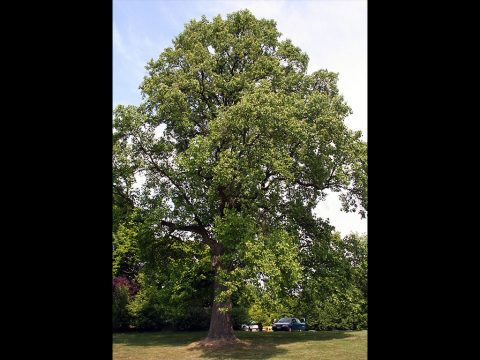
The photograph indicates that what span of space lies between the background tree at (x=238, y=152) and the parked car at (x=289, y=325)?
11.0 meters

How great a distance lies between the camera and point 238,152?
1727 cm

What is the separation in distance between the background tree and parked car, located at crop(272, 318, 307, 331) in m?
11.0

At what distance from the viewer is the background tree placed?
16312 millimetres

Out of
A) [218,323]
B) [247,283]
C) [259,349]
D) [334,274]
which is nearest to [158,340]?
[218,323]

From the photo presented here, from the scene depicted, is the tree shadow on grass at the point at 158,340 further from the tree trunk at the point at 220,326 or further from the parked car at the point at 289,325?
the parked car at the point at 289,325

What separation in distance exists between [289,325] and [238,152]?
1586 cm

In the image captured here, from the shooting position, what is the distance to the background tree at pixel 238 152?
16.3 meters

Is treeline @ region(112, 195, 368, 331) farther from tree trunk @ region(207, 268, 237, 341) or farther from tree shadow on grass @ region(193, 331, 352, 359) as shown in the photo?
tree shadow on grass @ region(193, 331, 352, 359)

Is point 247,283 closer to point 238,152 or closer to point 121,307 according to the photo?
point 238,152

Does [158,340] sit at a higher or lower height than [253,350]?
lower

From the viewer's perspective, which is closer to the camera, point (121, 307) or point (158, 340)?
point (158, 340)

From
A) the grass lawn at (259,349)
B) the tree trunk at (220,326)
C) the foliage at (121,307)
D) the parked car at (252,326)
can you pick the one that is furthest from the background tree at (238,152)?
the parked car at (252,326)

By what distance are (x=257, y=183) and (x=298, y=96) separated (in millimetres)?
4175
